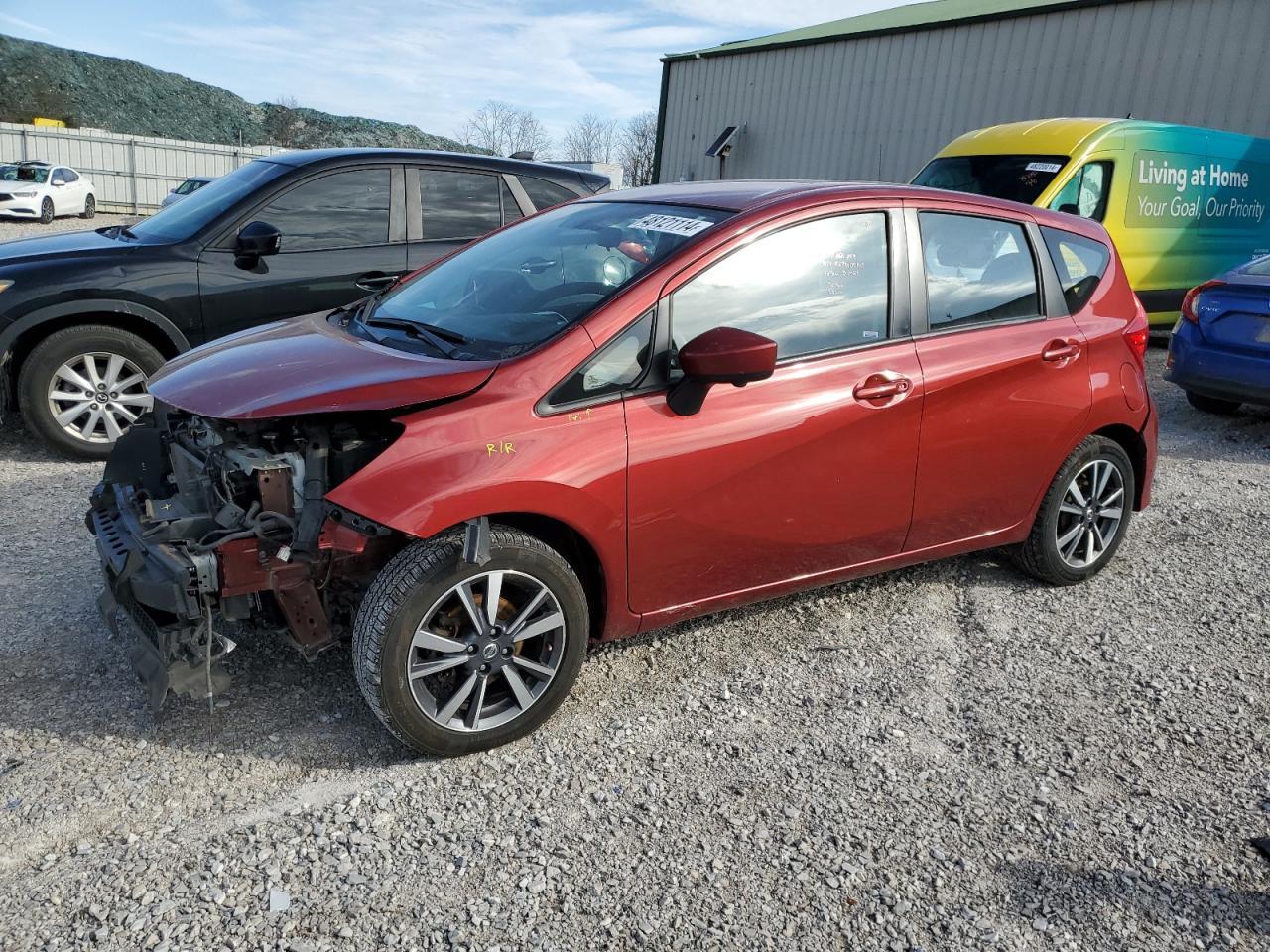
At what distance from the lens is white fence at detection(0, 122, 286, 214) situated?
34.0 m

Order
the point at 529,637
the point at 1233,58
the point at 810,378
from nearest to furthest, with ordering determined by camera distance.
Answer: the point at 529,637
the point at 810,378
the point at 1233,58

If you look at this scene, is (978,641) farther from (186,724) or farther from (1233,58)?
(1233,58)

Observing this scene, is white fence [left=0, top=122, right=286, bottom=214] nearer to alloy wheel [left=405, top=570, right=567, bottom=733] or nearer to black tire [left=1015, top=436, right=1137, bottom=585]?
black tire [left=1015, top=436, right=1137, bottom=585]

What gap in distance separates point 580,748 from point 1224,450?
6.15 metres

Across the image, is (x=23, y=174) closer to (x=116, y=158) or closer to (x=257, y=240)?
(x=116, y=158)

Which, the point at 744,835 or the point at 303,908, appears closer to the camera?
the point at 303,908

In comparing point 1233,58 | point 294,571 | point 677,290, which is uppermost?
point 1233,58

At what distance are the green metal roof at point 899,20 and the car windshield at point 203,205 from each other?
51.7 ft

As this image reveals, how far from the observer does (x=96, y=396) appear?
5.67m

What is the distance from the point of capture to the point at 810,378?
346 centimetres

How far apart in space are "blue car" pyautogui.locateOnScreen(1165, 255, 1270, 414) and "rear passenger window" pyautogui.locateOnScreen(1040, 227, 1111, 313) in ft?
12.1

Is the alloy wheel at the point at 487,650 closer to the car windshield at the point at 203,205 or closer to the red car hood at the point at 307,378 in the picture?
the red car hood at the point at 307,378

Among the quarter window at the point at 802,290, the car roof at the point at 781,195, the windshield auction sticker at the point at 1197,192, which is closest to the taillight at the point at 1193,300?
the windshield auction sticker at the point at 1197,192

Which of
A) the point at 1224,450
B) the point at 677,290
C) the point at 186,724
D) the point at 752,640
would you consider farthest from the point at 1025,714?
the point at 1224,450
